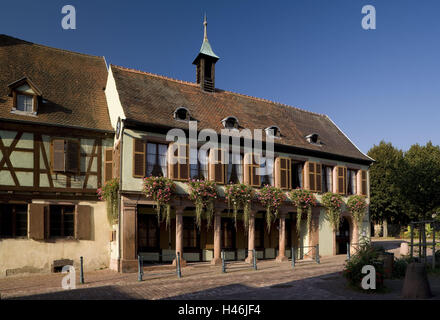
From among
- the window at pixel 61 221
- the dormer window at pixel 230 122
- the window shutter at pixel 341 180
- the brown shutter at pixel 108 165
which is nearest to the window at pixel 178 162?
the brown shutter at pixel 108 165

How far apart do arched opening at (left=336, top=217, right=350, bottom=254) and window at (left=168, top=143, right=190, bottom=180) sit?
980 cm

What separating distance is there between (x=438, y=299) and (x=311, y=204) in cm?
1142

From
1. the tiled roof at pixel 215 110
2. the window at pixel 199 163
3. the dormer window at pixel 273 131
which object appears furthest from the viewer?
the dormer window at pixel 273 131

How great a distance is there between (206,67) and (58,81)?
24.7ft

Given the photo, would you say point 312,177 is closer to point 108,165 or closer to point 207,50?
point 207,50

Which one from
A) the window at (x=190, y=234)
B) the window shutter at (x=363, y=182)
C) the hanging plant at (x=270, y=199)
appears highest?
the window shutter at (x=363, y=182)

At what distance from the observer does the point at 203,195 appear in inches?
659

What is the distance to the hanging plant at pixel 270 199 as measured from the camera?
1867 centimetres

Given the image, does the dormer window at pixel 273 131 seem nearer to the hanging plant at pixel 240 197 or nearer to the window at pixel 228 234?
the hanging plant at pixel 240 197

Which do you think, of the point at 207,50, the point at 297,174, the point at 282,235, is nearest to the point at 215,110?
the point at 207,50

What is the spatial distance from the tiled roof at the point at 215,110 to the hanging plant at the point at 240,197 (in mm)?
2717

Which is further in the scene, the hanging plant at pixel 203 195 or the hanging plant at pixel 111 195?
the hanging plant at pixel 203 195

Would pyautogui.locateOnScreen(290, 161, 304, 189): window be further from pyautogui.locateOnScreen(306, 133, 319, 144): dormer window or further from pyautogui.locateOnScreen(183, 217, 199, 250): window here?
pyautogui.locateOnScreen(183, 217, 199, 250): window
